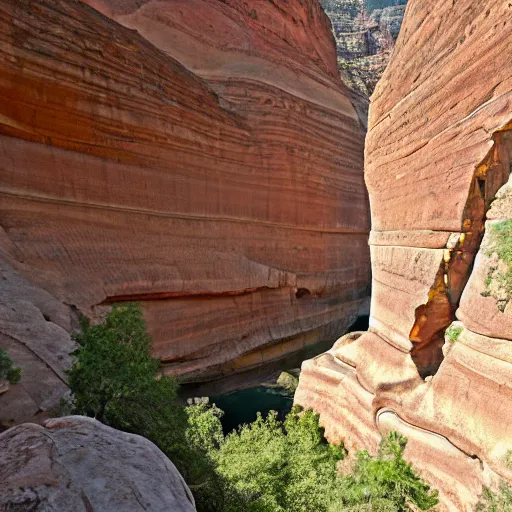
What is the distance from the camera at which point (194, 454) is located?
3795 mm

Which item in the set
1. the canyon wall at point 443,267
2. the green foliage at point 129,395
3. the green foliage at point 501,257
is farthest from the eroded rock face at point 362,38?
the green foliage at point 129,395

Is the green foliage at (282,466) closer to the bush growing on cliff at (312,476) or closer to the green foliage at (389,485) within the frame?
the bush growing on cliff at (312,476)

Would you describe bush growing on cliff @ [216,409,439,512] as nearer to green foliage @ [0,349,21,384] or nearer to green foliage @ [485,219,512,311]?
green foliage @ [485,219,512,311]

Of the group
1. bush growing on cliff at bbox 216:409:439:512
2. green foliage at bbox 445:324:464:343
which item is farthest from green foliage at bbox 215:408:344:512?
green foliage at bbox 445:324:464:343

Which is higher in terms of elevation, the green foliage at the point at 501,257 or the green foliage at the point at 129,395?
the green foliage at the point at 501,257

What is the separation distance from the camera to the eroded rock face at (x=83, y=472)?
6.25 ft

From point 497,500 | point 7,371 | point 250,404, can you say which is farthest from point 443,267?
point 250,404

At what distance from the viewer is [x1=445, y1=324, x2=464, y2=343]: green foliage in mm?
4281

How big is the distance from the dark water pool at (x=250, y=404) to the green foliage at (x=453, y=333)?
4422 millimetres

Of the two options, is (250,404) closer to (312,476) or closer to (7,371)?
(312,476)

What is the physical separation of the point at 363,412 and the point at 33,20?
7.98m

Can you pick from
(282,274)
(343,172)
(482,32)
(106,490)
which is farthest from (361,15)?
(106,490)

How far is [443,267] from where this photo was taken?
14.9ft

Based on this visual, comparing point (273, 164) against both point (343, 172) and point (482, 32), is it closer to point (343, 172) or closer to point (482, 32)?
point (343, 172)
